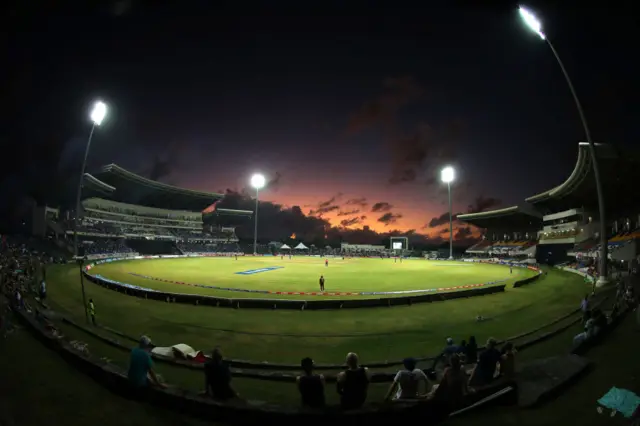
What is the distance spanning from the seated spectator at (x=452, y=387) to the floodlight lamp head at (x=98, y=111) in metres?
37.9

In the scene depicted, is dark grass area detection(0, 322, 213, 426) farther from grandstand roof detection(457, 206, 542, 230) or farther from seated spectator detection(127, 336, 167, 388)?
grandstand roof detection(457, 206, 542, 230)

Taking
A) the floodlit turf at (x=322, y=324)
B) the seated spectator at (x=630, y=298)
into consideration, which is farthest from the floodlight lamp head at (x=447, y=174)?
the seated spectator at (x=630, y=298)

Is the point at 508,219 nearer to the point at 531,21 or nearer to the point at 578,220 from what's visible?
the point at 578,220

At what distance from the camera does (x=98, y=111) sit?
105 ft

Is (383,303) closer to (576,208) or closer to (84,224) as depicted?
(576,208)

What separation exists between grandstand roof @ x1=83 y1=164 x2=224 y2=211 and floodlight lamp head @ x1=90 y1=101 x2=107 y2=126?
122 ft

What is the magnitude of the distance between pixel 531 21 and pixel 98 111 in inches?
1421

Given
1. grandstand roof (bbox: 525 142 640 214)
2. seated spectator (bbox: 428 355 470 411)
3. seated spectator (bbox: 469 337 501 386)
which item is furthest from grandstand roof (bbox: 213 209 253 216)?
seated spectator (bbox: 428 355 470 411)

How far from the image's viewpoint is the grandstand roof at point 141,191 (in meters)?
71.7

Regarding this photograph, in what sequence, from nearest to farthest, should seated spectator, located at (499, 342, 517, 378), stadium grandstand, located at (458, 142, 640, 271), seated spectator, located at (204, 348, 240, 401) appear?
seated spectator, located at (204, 348, 240, 401) → seated spectator, located at (499, 342, 517, 378) → stadium grandstand, located at (458, 142, 640, 271)

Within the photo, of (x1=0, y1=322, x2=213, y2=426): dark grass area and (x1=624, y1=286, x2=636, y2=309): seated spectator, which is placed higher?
(x1=624, y1=286, x2=636, y2=309): seated spectator

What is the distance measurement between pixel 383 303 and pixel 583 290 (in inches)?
679

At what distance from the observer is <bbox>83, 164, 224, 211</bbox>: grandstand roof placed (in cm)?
7169

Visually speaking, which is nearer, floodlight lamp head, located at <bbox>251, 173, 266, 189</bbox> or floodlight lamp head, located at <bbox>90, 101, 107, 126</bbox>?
floodlight lamp head, located at <bbox>90, 101, 107, 126</bbox>
